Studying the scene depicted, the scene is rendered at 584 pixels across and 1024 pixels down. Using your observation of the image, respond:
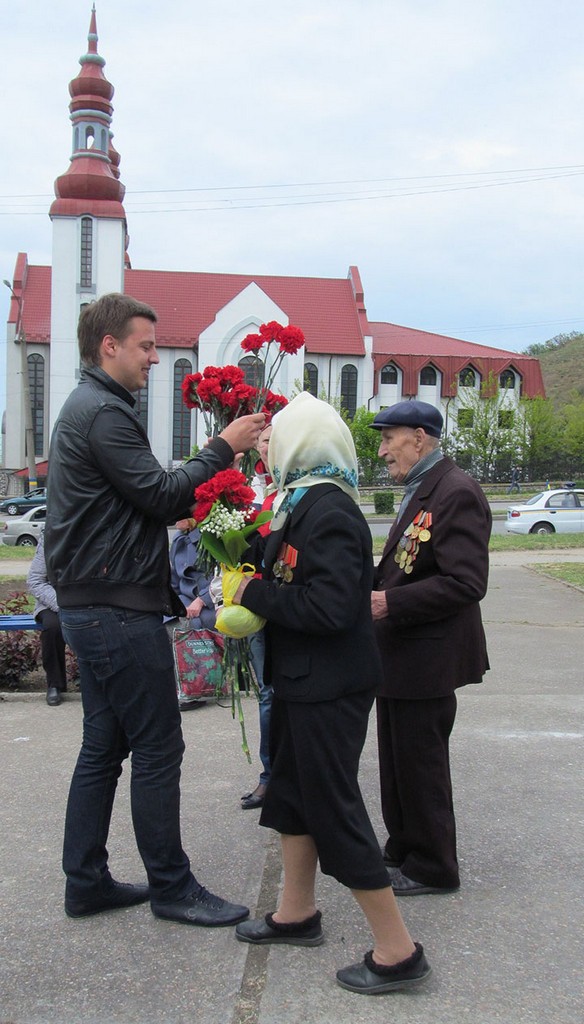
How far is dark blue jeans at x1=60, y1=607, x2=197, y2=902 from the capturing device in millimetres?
3094

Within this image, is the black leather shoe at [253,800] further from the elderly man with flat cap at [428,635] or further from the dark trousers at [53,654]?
the dark trousers at [53,654]

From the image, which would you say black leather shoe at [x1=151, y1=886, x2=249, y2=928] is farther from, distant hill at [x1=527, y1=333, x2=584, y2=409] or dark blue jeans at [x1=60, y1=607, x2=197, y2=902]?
distant hill at [x1=527, y1=333, x2=584, y2=409]

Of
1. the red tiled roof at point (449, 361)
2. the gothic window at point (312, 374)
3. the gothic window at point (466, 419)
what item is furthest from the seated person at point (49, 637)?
the red tiled roof at point (449, 361)

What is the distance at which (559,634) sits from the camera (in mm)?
8891

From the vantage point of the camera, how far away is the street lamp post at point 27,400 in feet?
148

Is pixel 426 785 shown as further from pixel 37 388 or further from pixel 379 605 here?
pixel 37 388

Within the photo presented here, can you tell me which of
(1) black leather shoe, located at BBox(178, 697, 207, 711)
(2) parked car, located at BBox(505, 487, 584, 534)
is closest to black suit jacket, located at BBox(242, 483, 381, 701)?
(1) black leather shoe, located at BBox(178, 697, 207, 711)

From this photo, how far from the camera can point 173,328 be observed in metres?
60.1

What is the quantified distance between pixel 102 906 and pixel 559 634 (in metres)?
6.53

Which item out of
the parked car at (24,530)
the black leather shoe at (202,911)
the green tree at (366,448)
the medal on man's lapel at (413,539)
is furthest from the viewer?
the green tree at (366,448)

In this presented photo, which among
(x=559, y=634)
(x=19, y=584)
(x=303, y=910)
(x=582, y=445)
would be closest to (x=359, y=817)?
(x=303, y=910)

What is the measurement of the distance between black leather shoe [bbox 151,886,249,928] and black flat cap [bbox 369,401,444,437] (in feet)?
6.18

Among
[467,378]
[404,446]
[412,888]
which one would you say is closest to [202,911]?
[412,888]

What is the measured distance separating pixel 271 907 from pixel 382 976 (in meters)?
0.66
